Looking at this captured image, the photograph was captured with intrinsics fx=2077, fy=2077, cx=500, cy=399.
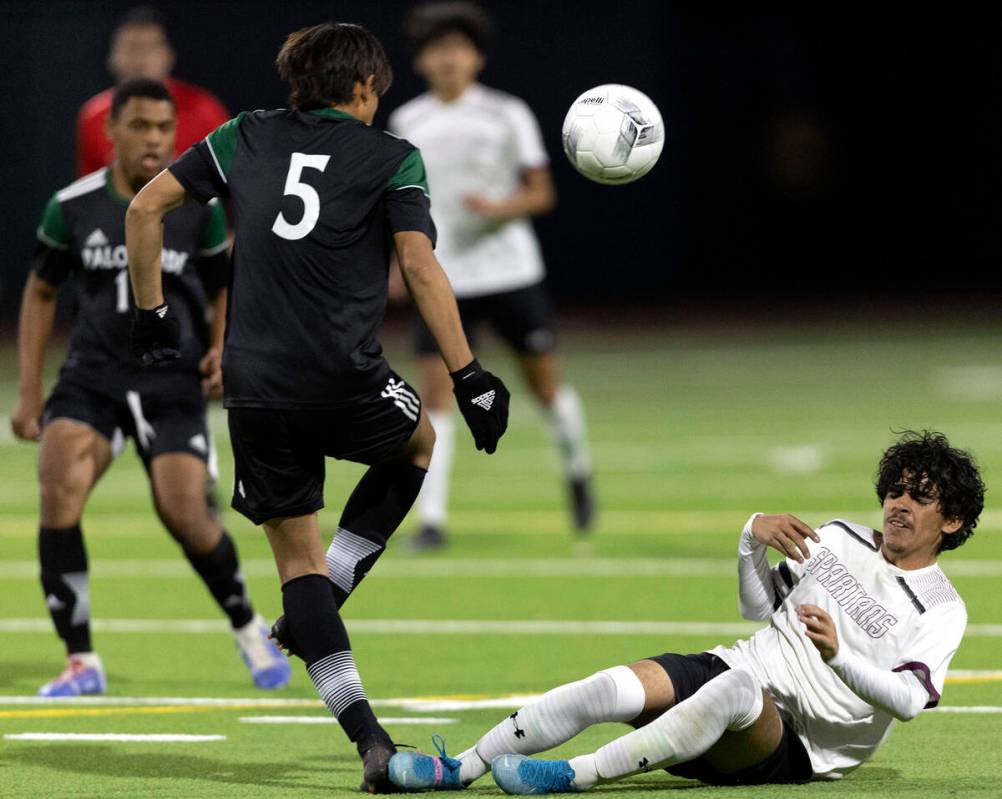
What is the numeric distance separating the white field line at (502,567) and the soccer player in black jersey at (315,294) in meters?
4.77

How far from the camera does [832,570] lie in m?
5.80

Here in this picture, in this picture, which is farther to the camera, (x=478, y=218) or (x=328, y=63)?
(x=478, y=218)

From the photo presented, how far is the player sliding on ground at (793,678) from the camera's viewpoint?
5.43 meters

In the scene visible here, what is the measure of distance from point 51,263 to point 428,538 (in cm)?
433

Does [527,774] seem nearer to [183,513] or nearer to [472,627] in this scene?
[183,513]

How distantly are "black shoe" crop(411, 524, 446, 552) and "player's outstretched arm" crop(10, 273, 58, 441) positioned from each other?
4084mm

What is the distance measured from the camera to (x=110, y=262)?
7.82 m

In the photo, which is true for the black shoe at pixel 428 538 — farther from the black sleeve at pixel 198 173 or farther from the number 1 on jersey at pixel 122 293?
the black sleeve at pixel 198 173

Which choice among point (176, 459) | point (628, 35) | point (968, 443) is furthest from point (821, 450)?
point (628, 35)

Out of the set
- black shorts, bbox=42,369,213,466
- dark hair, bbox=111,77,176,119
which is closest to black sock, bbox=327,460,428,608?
black shorts, bbox=42,369,213,466

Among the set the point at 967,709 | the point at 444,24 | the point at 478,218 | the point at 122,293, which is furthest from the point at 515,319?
the point at 967,709

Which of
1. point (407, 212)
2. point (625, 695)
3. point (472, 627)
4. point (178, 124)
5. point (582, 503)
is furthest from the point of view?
point (582, 503)

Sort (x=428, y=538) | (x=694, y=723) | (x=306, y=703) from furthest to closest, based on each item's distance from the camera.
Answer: (x=428, y=538)
(x=306, y=703)
(x=694, y=723)

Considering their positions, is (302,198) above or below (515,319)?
above
